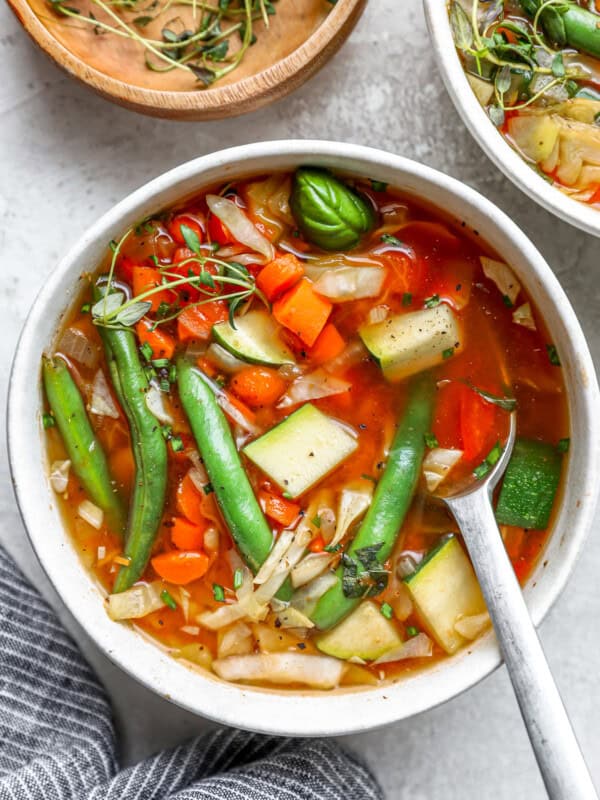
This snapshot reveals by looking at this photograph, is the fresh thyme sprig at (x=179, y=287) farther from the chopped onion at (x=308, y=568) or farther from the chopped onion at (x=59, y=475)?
the chopped onion at (x=308, y=568)

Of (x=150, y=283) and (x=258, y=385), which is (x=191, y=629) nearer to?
(x=258, y=385)

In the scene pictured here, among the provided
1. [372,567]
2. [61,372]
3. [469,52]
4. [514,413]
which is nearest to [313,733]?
[372,567]

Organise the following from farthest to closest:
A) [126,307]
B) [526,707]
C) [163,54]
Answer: [163,54], [126,307], [526,707]

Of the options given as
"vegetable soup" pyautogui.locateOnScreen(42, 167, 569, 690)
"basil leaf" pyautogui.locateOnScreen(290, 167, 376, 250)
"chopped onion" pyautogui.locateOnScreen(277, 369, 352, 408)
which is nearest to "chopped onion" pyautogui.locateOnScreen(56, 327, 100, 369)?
"vegetable soup" pyautogui.locateOnScreen(42, 167, 569, 690)

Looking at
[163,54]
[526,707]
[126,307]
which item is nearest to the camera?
[526,707]

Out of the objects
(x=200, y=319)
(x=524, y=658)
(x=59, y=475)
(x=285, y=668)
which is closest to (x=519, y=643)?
(x=524, y=658)

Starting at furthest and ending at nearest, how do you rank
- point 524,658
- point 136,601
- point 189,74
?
point 189,74, point 136,601, point 524,658

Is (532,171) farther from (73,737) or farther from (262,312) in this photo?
(73,737)

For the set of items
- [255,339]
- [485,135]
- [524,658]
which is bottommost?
[524,658]
